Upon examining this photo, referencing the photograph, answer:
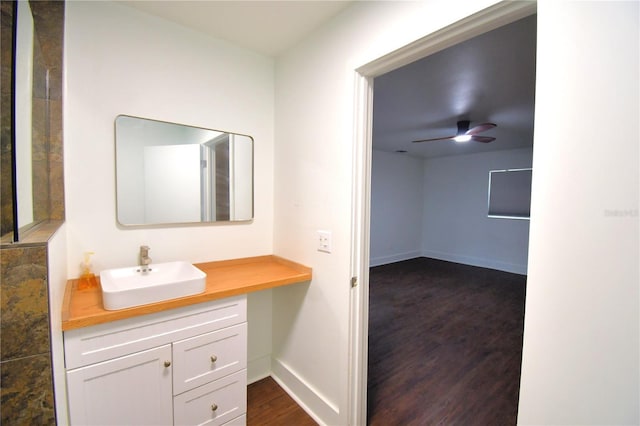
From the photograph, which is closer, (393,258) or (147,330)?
(147,330)

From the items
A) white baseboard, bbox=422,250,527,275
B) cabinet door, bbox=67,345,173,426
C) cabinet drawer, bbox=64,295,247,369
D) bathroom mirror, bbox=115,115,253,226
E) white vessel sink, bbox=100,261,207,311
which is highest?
bathroom mirror, bbox=115,115,253,226

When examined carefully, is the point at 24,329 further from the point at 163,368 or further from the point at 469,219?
the point at 469,219

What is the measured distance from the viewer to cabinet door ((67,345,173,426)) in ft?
3.69

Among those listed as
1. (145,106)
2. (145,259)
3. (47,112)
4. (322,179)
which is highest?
(145,106)

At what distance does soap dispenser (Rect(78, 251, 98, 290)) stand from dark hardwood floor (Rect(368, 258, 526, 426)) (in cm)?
175

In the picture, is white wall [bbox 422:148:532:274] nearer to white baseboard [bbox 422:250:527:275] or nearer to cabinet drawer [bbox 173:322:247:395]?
white baseboard [bbox 422:250:527:275]

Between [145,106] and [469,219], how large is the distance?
19.3 feet

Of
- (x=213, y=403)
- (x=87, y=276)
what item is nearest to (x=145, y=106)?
(x=87, y=276)

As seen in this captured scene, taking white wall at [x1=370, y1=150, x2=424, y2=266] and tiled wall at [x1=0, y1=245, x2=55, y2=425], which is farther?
white wall at [x1=370, y1=150, x2=424, y2=266]

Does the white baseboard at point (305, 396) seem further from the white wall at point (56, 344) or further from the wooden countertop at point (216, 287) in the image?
the white wall at point (56, 344)

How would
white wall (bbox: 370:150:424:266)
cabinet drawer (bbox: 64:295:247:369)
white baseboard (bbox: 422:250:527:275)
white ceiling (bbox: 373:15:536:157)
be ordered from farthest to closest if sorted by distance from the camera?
white wall (bbox: 370:150:424:266), white baseboard (bbox: 422:250:527:275), white ceiling (bbox: 373:15:536:157), cabinet drawer (bbox: 64:295:247:369)

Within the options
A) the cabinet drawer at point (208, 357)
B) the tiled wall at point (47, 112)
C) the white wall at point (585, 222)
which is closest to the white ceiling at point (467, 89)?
the white wall at point (585, 222)

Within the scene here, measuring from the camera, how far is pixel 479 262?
5.69 metres

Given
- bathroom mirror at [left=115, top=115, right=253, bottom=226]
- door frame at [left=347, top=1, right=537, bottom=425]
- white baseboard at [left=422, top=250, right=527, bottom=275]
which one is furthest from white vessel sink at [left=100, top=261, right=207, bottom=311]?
white baseboard at [left=422, top=250, right=527, bottom=275]
